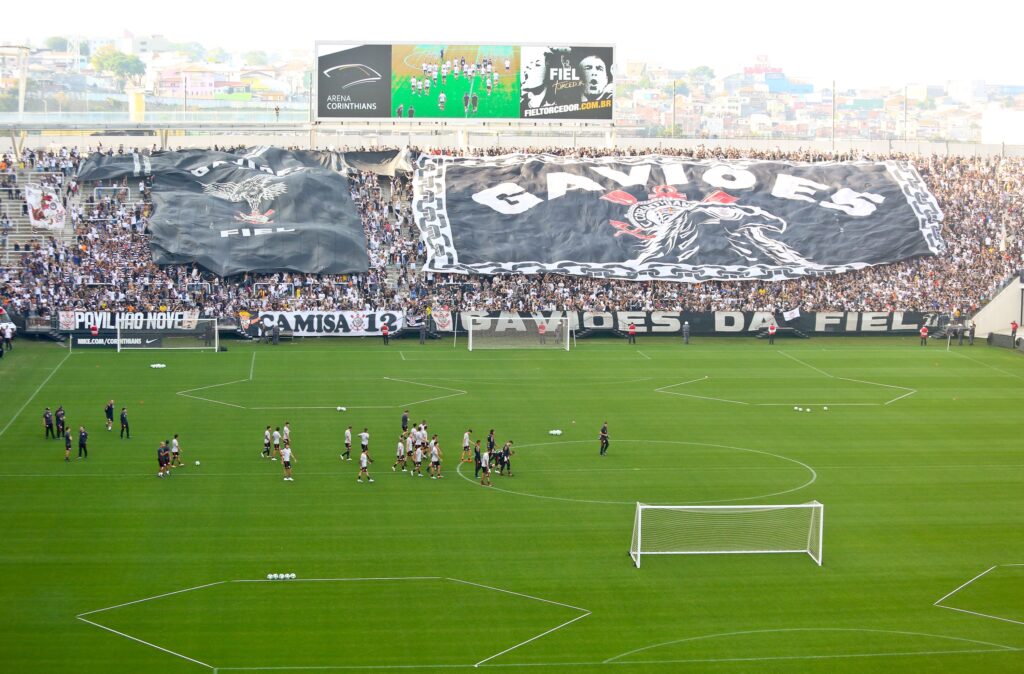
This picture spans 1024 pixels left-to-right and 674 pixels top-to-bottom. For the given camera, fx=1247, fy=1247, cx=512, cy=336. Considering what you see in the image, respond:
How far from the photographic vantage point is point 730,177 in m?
73.1

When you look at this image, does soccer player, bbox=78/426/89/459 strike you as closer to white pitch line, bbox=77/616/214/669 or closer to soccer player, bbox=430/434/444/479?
soccer player, bbox=430/434/444/479

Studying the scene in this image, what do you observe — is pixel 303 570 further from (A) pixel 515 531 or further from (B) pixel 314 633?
(A) pixel 515 531

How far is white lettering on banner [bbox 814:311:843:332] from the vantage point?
213 ft

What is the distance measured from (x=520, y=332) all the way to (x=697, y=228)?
48.3 feet

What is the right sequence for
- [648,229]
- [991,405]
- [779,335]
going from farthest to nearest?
[648,229], [779,335], [991,405]

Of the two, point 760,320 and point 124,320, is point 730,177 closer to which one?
point 760,320

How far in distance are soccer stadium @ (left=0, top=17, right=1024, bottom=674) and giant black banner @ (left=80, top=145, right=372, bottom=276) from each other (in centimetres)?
23

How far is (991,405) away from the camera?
Answer: 4916 centimetres

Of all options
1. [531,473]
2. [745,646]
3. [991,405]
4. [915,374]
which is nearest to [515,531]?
[531,473]

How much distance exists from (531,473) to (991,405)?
2172 centimetres

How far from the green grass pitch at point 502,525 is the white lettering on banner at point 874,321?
11.2 m

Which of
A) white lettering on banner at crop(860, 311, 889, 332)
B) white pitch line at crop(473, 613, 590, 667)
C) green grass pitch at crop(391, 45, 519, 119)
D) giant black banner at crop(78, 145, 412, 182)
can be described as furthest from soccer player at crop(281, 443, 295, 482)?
green grass pitch at crop(391, 45, 519, 119)

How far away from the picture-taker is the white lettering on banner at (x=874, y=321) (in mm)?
65250

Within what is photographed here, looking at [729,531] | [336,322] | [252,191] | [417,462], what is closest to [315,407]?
[417,462]
